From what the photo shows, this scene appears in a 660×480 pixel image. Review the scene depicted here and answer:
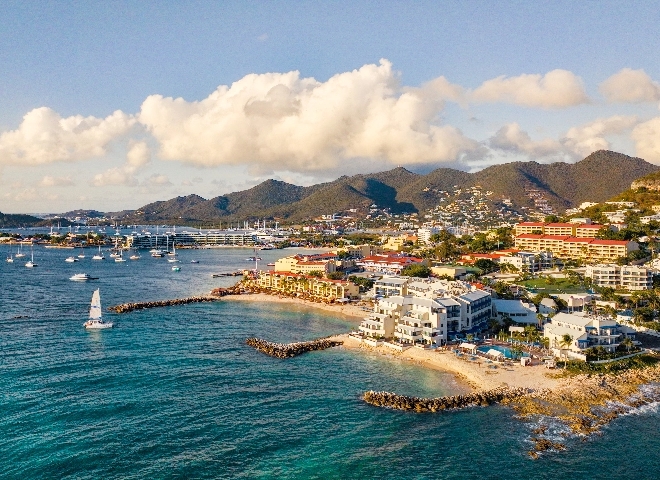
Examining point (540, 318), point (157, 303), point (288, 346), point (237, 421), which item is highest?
point (540, 318)

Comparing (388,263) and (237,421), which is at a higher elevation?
(388,263)

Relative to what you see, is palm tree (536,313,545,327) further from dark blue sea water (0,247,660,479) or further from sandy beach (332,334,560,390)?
dark blue sea water (0,247,660,479)

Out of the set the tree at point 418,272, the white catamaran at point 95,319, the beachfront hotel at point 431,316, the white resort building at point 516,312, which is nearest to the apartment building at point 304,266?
the tree at point 418,272

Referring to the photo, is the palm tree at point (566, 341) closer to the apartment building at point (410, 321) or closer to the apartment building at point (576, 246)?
the apartment building at point (410, 321)

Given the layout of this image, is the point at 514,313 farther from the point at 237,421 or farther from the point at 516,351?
the point at 237,421

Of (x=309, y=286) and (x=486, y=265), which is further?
(x=486, y=265)

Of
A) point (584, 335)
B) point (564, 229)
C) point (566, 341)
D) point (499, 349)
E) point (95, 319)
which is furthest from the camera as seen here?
point (564, 229)

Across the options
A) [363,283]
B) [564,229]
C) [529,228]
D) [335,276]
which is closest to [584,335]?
[363,283]
